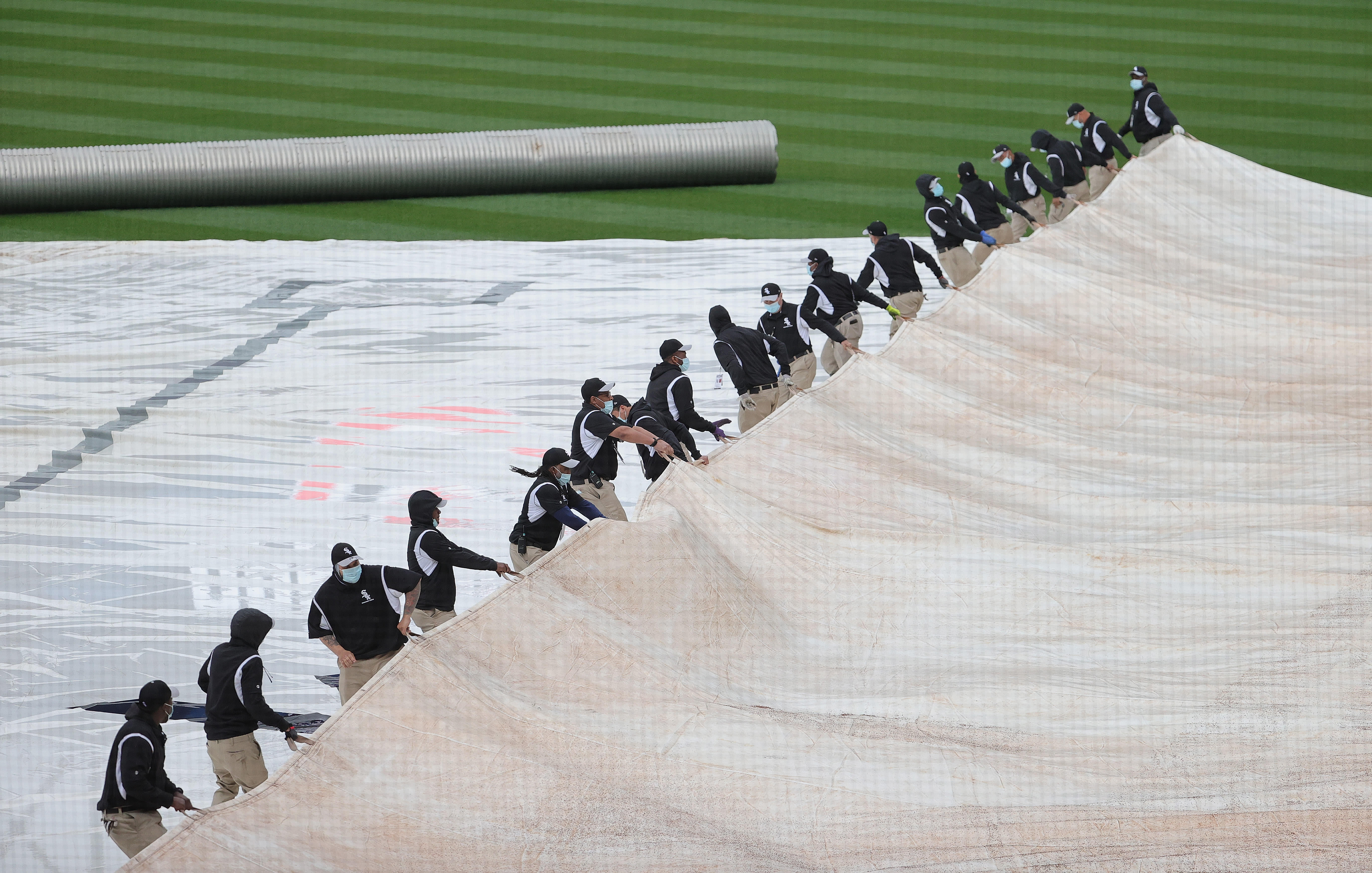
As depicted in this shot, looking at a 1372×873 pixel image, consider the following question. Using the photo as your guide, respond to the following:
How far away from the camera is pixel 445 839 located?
5.43m

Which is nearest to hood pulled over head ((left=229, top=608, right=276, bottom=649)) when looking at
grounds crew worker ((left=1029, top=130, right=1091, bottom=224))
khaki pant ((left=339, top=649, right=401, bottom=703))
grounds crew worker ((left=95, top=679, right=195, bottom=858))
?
grounds crew worker ((left=95, top=679, right=195, bottom=858))

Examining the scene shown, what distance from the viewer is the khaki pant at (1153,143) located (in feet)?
50.4

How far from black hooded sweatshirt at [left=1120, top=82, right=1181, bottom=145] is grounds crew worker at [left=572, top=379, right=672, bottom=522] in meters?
9.55

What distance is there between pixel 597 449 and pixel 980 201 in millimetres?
6763

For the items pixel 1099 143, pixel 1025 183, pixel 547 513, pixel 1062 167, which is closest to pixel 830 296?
pixel 1025 183

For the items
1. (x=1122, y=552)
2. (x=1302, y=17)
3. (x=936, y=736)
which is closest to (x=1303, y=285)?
(x=1122, y=552)

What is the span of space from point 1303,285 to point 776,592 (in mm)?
7748

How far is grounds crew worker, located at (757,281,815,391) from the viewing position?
37.6ft

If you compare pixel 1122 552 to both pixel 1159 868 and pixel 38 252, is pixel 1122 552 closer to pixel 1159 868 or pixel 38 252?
pixel 1159 868

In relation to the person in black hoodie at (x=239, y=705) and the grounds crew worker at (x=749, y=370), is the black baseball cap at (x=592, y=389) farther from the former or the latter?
the person in black hoodie at (x=239, y=705)

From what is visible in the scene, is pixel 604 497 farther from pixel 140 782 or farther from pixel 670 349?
pixel 140 782

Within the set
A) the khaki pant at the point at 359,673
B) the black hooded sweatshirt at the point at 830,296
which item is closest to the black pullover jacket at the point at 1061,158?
the black hooded sweatshirt at the point at 830,296

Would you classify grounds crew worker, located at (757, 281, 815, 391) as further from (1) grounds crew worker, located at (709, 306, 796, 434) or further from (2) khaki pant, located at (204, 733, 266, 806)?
(2) khaki pant, located at (204, 733, 266, 806)

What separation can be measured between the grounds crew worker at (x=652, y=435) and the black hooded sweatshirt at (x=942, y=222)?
478 centimetres
